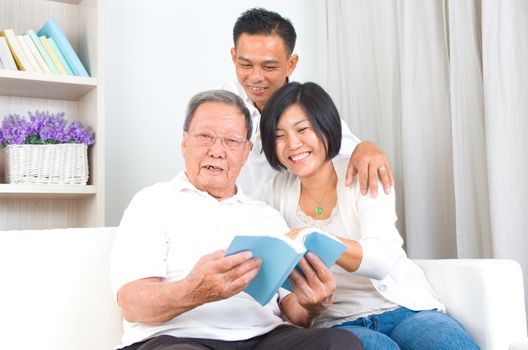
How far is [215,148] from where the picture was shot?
5.45ft

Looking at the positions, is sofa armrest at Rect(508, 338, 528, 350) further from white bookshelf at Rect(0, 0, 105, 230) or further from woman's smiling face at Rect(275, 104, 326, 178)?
white bookshelf at Rect(0, 0, 105, 230)

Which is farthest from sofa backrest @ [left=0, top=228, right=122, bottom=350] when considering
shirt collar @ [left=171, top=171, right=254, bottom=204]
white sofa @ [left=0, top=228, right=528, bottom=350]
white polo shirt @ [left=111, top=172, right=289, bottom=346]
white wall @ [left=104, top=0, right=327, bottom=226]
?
white wall @ [left=104, top=0, right=327, bottom=226]

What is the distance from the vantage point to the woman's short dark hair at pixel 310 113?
5.58 ft

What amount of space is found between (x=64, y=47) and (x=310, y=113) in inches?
56.0

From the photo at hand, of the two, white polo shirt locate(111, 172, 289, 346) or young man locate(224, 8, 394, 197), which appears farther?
young man locate(224, 8, 394, 197)

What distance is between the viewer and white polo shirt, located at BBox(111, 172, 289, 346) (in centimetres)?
146

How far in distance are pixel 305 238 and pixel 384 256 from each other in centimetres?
35

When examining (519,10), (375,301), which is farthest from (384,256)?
(519,10)

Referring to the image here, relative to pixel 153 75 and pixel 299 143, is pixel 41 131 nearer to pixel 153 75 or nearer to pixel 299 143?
pixel 153 75

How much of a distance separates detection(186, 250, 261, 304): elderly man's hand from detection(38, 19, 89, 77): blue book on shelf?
1.65 metres

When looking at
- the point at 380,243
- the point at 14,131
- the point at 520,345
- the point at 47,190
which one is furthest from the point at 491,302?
the point at 14,131

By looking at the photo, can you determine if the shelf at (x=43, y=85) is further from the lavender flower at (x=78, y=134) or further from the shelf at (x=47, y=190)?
the shelf at (x=47, y=190)

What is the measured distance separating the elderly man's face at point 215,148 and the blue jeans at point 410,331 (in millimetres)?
500

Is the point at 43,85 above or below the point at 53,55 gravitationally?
below
